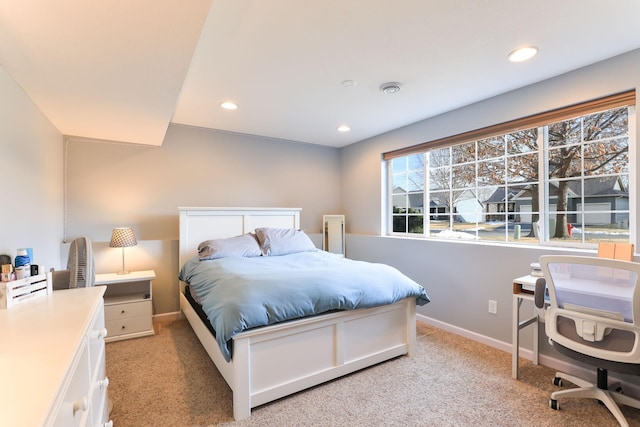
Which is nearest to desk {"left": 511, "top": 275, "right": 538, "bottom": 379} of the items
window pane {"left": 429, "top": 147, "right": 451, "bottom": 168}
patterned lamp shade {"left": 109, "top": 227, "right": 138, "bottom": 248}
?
window pane {"left": 429, "top": 147, "right": 451, "bottom": 168}

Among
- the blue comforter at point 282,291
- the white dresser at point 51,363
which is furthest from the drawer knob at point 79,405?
the blue comforter at point 282,291

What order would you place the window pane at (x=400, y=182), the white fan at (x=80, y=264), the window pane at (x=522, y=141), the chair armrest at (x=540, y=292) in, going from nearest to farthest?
1. the white fan at (x=80, y=264)
2. the chair armrest at (x=540, y=292)
3. the window pane at (x=522, y=141)
4. the window pane at (x=400, y=182)

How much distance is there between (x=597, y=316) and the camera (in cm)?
165

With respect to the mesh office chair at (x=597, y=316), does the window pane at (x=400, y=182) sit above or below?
above

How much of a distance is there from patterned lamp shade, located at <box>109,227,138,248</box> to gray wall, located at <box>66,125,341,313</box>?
281mm

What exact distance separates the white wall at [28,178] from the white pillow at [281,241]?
1832mm

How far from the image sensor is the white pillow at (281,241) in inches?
130

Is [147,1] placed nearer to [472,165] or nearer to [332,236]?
[472,165]

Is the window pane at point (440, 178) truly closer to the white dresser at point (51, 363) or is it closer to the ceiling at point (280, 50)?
the ceiling at point (280, 50)

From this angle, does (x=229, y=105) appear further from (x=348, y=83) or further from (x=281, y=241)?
(x=281, y=241)

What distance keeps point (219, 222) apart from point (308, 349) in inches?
81.1

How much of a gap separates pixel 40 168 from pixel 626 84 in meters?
4.25

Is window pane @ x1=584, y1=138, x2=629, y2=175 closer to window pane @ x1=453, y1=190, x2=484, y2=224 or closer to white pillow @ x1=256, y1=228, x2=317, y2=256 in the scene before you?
window pane @ x1=453, y1=190, x2=484, y2=224

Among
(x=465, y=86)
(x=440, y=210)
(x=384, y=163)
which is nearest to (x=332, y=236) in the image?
(x=384, y=163)
